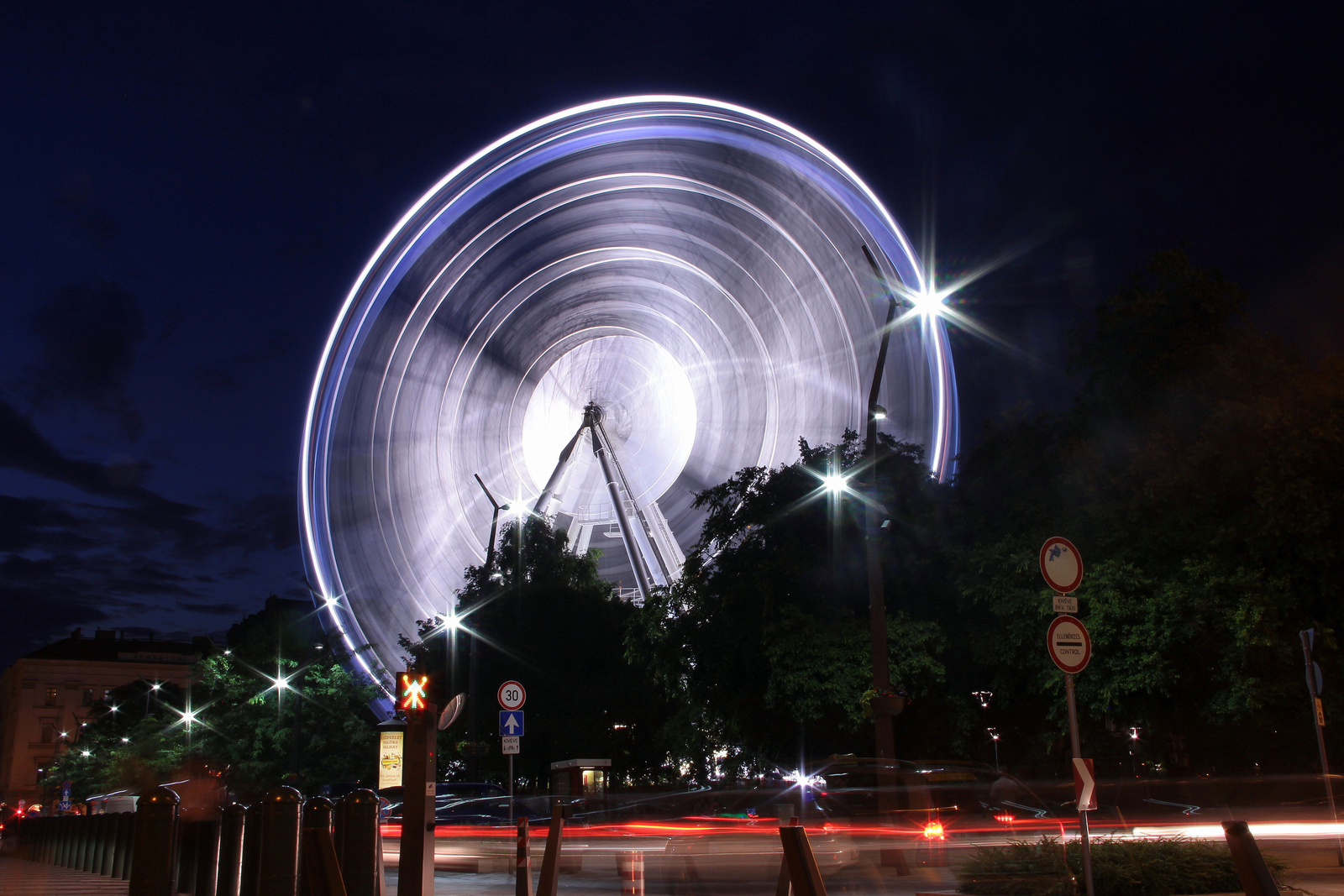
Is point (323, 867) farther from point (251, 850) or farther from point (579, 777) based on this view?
point (579, 777)

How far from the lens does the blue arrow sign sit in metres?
13.0

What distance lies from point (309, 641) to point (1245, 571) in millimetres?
33299

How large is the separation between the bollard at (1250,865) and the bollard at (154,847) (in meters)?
7.38

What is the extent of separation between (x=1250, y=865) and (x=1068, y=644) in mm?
3554

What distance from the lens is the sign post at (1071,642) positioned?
A: 6.76 m

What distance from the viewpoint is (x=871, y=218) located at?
23000mm

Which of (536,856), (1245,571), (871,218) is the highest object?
(871,218)

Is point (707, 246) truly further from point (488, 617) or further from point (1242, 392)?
point (488, 617)

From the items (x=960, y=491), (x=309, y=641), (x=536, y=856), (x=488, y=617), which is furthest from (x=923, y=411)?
(x=309, y=641)

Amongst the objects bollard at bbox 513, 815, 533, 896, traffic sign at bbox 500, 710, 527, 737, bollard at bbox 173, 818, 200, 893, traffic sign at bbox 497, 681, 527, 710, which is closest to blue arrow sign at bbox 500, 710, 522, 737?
traffic sign at bbox 500, 710, 527, 737

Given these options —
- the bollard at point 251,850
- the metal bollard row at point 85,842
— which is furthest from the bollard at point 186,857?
the metal bollard row at point 85,842

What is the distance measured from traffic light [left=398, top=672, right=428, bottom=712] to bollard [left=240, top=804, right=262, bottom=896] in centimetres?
135

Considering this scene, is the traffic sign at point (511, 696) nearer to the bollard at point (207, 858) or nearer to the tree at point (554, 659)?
the bollard at point (207, 858)

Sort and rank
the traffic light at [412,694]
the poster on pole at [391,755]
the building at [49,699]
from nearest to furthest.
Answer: the traffic light at [412,694], the poster on pole at [391,755], the building at [49,699]
